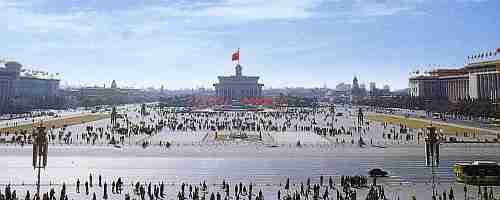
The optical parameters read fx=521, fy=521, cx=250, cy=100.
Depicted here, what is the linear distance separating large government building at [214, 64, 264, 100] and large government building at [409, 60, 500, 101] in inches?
1840

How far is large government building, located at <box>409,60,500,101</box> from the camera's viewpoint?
96.0 m

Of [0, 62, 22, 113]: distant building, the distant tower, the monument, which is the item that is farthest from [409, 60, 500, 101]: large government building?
[0, 62, 22, 113]: distant building

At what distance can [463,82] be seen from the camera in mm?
117125

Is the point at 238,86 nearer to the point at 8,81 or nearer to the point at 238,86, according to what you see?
the point at 238,86

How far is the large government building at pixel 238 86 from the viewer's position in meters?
161

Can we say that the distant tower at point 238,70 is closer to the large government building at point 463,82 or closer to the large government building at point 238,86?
the large government building at point 238,86

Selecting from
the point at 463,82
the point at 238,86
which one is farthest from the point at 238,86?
the point at 463,82

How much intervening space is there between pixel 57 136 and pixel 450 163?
1356 inches

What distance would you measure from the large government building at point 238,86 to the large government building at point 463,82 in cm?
4673

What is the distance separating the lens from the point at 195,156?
35.1 m

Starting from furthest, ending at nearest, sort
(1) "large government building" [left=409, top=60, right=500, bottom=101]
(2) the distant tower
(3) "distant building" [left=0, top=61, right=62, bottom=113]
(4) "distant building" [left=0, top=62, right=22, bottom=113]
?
(2) the distant tower < (4) "distant building" [left=0, top=62, right=22, bottom=113] < (3) "distant building" [left=0, top=61, right=62, bottom=113] < (1) "large government building" [left=409, top=60, right=500, bottom=101]

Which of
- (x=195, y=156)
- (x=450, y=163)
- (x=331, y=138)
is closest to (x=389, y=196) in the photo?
(x=450, y=163)

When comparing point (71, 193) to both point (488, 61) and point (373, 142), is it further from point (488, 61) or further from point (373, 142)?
point (488, 61)

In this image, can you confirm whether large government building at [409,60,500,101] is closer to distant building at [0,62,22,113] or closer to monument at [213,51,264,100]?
monument at [213,51,264,100]
